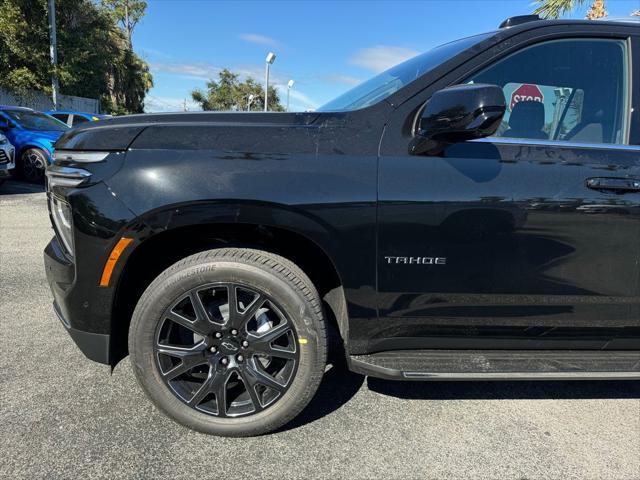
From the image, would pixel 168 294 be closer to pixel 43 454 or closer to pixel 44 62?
pixel 43 454

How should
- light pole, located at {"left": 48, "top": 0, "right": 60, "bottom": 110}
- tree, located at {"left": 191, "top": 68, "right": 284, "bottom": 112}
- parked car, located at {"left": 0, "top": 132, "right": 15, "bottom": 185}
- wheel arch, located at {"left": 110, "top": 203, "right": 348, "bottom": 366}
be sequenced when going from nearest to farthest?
wheel arch, located at {"left": 110, "top": 203, "right": 348, "bottom": 366} → parked car, located at {"left": 0, "top": 132, "right": 15, "bottom": 185} → light pole, located at {"left": 48, "top": 0, "right": 60, "bottom": 110} → tree, located at {"left": 191, "top": 68, "right": 284, "bottom": 112}

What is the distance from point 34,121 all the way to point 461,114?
11186mm

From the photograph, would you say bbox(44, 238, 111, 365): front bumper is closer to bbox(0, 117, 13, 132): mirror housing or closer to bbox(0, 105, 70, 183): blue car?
bbox(0, 105, 70, 183): blue car

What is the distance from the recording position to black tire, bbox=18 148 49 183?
988cm

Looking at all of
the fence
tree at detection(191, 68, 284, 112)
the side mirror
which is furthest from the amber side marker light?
tree at detection(191, 68, 284, 112)

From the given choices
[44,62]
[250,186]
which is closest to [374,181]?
[250,186]

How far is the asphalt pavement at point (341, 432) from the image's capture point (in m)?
2.03

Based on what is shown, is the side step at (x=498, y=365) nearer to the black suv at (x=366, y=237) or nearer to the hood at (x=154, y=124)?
the black suv at (x=366, y=237)

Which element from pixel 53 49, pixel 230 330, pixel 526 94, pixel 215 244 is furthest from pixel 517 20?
pixel 53 49

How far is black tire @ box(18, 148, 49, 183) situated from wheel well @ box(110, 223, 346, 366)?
9225 millimetres

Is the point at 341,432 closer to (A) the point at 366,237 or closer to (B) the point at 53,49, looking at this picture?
(A) the point at 366,237

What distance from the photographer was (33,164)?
9.99 m

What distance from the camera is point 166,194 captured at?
1.94m

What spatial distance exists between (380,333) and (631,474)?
51.3 inches
